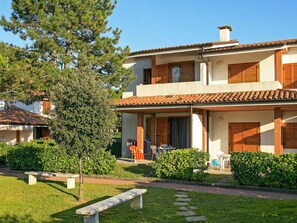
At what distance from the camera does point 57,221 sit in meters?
7.62

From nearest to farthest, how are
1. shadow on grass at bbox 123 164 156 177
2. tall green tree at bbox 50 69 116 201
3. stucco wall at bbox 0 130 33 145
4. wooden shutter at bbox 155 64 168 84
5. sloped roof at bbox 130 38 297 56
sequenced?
tall green tree at bbox 50 69 116 201 < shadow on grass at bbox 123 164 156 177 < sloped roof at bbox 130 38 297 56 < wooden shutter at bbox 155 64 168 84 < stucco wall at bbox 0 130 33 145

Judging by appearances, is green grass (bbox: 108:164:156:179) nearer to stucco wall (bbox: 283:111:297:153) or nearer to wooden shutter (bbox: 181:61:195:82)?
wooden shutter (bbox: 181:61:195:82)

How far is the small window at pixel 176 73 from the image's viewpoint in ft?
70.3

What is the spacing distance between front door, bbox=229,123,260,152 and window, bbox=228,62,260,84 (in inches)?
99.7

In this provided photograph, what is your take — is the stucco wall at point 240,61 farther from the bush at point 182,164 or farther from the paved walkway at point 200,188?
the paved walkway at point 200,188

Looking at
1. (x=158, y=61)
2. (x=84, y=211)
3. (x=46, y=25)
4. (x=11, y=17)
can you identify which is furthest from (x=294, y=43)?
(x=11, y=17)

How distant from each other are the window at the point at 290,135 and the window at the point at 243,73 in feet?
9.91

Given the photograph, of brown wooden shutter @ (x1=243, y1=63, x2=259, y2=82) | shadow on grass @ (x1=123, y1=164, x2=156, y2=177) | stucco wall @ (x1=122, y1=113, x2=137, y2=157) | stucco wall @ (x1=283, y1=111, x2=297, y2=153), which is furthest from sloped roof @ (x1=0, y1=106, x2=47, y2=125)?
stucco wall @ (x1=283, y1=111, x2=297, y2=153)

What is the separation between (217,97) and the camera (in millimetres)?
17047

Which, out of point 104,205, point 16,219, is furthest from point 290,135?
point 16,219

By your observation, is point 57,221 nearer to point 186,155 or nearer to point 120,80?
point 186,155

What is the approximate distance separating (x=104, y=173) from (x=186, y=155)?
3901mm

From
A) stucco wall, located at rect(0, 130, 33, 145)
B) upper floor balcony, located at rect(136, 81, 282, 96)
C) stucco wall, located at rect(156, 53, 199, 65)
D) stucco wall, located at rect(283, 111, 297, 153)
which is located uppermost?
stucco wall, located at rect(156, 53, 199, 65)

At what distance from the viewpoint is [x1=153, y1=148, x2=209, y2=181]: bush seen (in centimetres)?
1311
